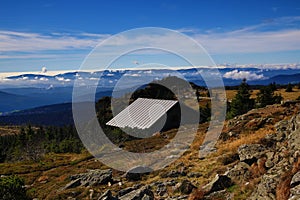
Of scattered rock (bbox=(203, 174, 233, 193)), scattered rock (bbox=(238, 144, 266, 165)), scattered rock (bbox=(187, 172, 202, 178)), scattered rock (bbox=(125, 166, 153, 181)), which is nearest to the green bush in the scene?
scattered rock (bbox=(125, 166, 153, 181))

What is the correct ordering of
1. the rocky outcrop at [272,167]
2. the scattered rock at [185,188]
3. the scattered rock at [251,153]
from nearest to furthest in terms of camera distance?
the rocky outcrop at [272,167]
the scattered rock at [185,188]
the scattered rock at [251,153]

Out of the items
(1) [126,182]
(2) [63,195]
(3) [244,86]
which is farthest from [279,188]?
(3) [244,86]

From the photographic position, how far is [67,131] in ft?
492

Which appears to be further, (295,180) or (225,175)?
(225,175)

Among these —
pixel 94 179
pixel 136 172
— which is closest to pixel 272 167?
pixel 136 172

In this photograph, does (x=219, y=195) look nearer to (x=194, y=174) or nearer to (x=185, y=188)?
(x=185, y=188)

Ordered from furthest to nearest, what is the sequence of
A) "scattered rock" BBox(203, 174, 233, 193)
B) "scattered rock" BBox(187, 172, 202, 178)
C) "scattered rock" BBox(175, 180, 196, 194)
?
"scattered rock" BBox(187, 172, 202, 178) < "scattered rock" BBox(175, 180, 196, 194) < "scattered rock" BBox(203, 174, 233, 193)

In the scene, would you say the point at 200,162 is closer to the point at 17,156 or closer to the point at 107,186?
the point at 107,186

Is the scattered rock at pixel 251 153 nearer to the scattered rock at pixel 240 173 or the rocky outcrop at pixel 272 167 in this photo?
the rocky outcrop at pixel 272 167

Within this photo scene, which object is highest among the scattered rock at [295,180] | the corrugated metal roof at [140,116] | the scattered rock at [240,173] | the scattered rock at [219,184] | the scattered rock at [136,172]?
the corrugated metal roof at [140,116]

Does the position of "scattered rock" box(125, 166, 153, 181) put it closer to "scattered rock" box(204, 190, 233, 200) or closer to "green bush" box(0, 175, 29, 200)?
"green bush" box(0, 175, 29, 200)

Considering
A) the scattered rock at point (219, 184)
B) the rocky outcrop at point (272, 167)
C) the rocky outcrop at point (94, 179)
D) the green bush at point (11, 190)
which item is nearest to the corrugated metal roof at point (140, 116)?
the rocky outcrop at point (94, 179)

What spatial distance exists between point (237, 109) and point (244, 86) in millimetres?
8533

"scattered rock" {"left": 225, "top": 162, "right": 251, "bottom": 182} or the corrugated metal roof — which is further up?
the corrugated metal roof
